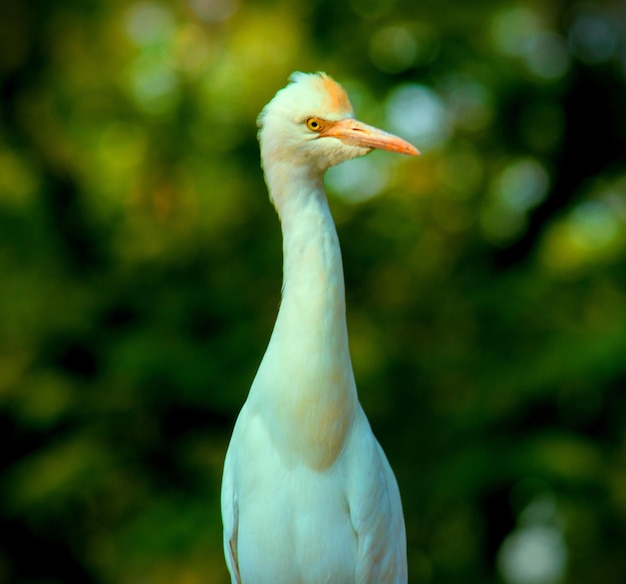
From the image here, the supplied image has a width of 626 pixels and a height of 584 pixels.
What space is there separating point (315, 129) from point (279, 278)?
4.10m

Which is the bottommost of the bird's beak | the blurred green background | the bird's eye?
the blurred green background

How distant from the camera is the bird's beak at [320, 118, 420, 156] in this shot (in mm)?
2148

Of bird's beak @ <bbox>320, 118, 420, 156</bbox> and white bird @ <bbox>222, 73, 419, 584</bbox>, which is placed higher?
bird's beak @ <bbox>320, 118, 420, 156</bbox>

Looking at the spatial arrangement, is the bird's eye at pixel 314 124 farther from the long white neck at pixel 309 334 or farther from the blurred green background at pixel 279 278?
the blurred green background at pixel 279 278

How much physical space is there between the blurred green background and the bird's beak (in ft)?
12.2

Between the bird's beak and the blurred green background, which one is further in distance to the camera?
the blurred green background

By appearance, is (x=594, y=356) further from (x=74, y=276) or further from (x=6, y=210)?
(x=6, y=210)

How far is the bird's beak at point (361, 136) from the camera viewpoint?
2.15m

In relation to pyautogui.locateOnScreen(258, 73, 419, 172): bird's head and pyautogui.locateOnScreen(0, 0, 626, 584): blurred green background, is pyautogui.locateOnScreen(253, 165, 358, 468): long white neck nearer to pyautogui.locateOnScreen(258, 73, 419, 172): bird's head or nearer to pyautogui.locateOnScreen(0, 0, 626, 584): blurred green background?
pyautogui.locateOnScreen(258, 73, 419, 172): bird's head

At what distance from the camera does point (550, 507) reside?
6453 millimetres

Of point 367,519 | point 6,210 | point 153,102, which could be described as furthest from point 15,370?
point 367,519

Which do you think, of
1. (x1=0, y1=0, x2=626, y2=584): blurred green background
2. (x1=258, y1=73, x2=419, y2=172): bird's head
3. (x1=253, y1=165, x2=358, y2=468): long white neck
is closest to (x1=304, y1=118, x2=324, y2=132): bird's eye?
(x1=258, y1=73, x2=419, y2=172): bird's head

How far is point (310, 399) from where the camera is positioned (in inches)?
87.7

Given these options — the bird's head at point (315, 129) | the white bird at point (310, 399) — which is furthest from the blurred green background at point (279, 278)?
the bird's head at point (315, 129)
